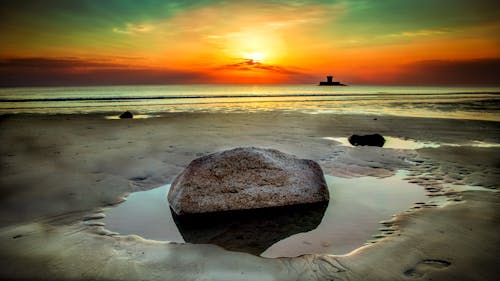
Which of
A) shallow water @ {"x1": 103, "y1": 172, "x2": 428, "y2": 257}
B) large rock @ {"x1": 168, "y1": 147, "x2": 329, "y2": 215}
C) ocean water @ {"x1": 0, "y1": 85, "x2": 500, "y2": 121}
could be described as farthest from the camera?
ocean water @ {"x1": 0, "y1": 85, "x2": 500, "y2": 121}

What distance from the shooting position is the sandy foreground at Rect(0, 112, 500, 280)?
120 inches

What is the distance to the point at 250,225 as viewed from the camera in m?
4.12

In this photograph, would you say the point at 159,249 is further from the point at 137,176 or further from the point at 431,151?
the point at 431,151

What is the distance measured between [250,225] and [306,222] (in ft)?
2.47

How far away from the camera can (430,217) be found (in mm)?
4281

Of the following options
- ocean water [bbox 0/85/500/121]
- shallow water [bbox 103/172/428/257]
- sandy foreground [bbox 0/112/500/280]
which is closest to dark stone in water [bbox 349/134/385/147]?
sandy foreground [bbox 0/112/500/280]

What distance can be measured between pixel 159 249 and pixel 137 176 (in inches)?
130

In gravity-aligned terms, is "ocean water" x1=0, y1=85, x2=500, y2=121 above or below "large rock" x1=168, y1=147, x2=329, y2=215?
above

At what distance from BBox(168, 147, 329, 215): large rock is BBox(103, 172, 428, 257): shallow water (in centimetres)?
31

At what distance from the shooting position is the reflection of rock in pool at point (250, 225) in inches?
145

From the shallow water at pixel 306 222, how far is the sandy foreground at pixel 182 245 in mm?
185

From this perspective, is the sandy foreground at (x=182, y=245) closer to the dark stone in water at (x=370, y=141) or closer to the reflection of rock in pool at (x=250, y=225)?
the reflection of rock in pool at (x=250, y=225)

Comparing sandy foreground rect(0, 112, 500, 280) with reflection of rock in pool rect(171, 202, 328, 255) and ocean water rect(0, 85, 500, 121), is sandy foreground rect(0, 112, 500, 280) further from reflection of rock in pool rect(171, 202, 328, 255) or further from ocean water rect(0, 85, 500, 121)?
ocean water rect(0, 85, 500, 121)

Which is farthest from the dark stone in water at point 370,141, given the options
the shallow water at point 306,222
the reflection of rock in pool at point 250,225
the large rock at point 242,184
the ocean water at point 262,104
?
the ocean water at point 262,104
